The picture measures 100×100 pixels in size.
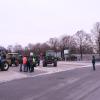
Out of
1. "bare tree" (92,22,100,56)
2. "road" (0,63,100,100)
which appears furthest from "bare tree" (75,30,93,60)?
"road" (0,63,100,100)

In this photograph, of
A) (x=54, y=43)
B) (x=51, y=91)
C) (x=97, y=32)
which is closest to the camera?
(x=51, y=91)

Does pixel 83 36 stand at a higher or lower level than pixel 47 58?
Answer: higher

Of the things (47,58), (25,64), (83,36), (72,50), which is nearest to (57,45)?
(72,50)

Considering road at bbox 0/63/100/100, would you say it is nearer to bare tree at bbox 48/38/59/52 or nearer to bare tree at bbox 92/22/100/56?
bare tree at bbox 92/22/100/56

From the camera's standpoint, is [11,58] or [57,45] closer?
[11,58]

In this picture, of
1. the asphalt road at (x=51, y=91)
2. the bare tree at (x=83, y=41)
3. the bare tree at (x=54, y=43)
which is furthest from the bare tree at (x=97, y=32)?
the asphalt road at (x=51, y=91)

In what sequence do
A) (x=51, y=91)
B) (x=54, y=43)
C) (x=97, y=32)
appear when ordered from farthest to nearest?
(x=54, y=43), (x=97, y=32), (x=51, y=91)

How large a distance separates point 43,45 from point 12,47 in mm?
24624

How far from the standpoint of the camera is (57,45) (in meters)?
128

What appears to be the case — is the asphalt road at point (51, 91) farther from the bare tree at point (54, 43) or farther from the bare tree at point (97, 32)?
the bare tree at point (54, 43)

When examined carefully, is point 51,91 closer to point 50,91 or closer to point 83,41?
point 50,91

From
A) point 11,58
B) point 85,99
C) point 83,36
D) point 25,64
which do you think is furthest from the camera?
point 83,36

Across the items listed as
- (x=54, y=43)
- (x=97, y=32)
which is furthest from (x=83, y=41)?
(x=54, y=43)

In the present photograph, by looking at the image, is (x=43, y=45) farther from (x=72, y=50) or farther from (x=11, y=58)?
(x=11, y=58)
